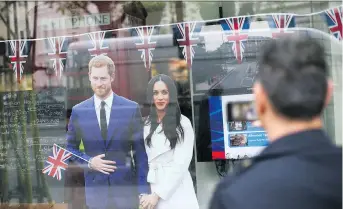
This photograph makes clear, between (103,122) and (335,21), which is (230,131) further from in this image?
(335,21)

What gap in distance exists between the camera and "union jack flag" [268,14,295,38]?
399cm

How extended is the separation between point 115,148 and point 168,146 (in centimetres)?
49

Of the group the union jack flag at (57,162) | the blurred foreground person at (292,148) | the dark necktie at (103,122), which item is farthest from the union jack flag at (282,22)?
the blurred foreground person at (292,148)

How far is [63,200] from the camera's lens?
4.48 meters

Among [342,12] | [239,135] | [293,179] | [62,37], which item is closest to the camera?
[293,179]

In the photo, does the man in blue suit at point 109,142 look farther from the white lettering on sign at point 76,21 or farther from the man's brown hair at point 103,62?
the white lettering on sign at point 76,21

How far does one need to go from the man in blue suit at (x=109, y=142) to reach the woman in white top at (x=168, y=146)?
0.10 meters

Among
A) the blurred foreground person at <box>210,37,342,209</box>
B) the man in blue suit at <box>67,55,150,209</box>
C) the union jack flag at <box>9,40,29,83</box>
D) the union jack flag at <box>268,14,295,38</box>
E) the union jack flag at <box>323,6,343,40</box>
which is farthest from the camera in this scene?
the union jack flag at <box>9,40,29,83</box>

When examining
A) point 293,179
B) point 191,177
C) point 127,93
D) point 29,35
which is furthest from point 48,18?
point 293,179

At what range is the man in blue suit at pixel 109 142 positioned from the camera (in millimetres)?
4219

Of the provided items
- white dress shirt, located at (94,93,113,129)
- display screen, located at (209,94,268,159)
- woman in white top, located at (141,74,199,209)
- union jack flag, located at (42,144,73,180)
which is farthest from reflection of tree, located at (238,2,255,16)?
union jack flag, located at (42,144,73,180)

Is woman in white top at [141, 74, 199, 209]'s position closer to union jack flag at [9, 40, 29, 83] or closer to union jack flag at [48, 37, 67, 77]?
union jack flag at [48, 37, 67, 77]

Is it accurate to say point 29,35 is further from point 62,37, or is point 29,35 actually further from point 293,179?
point 293,179

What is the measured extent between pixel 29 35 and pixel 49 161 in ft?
4.03
